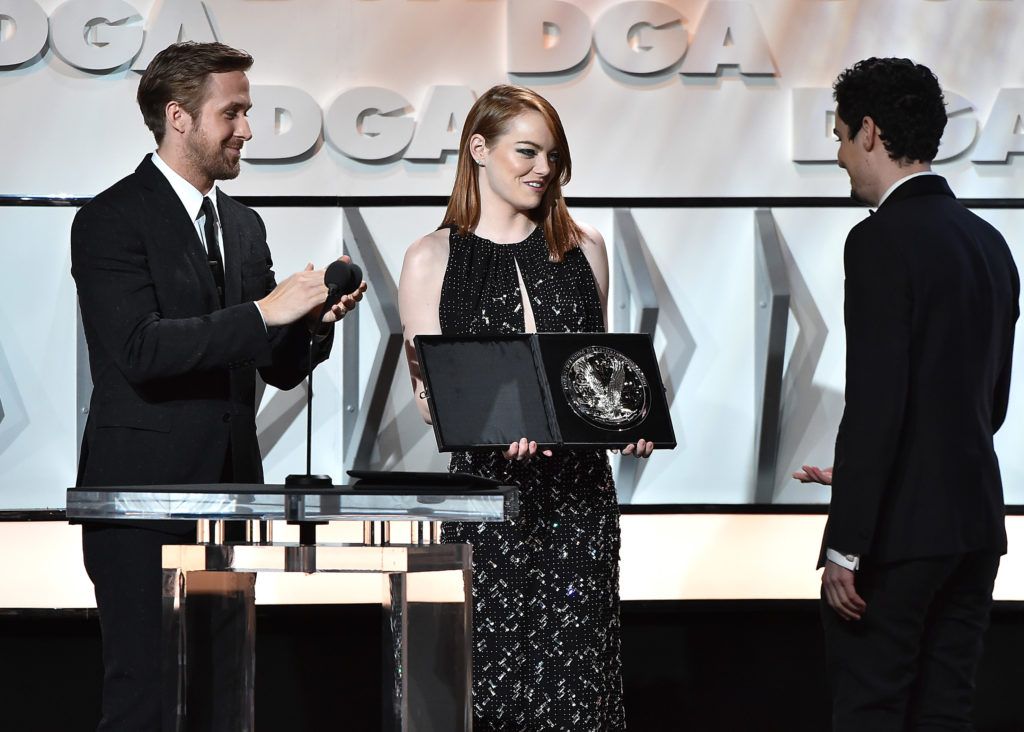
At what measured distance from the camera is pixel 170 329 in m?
2.35

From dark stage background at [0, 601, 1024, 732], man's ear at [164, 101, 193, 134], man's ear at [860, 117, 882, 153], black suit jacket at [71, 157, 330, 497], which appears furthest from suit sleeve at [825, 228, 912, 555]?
dark stage background at [0, 601, 1024, 732]

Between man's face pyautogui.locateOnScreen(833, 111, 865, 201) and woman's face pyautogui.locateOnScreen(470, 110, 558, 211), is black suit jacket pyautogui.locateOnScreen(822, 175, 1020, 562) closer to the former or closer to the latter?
man's face pyautogui.locateOnScreen(833, 111, 865, 201)

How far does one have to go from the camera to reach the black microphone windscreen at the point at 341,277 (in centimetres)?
218

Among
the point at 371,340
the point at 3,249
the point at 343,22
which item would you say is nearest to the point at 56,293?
the point at 3,249

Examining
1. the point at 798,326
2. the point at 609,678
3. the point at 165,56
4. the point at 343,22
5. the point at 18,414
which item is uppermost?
the point at 343,22

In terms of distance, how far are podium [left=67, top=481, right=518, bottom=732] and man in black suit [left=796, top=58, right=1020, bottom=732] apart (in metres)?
0.71

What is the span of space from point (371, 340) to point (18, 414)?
1042 millimetres

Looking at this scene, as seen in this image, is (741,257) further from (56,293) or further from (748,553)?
(56,293)

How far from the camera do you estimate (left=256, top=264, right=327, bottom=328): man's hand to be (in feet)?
7.50

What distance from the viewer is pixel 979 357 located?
2.34 metres

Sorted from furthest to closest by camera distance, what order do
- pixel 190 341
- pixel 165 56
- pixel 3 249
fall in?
pixel 3 249
pixel 165 56
pixel 190 341

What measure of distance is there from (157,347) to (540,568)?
0.89 meters

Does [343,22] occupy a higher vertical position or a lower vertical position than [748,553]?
higher

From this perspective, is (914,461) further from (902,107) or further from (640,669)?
(640,669)
